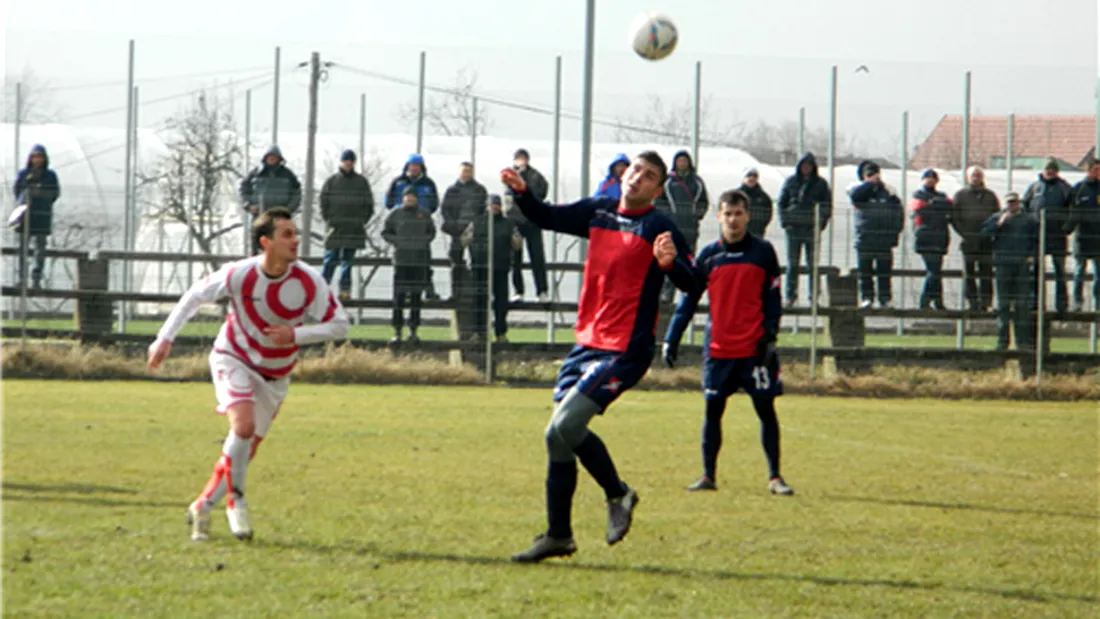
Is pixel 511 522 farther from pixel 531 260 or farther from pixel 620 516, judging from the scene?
pixel 531 260

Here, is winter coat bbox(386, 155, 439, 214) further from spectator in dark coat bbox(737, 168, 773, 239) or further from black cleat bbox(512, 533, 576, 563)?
black cleat bbox(512, 533, 576, 563)

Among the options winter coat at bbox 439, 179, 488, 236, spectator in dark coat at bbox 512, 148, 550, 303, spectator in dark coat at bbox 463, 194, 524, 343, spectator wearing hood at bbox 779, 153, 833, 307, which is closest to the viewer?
winter coat at bbox 439, 179, 488, 236

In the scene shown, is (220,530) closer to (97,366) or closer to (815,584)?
(815,584)

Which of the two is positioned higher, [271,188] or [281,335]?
[271,188]

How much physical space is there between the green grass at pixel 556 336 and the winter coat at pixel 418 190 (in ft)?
5.23

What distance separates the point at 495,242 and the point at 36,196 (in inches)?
220

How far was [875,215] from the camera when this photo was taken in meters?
18.9

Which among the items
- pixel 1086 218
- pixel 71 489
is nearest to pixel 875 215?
pixel 1086 218

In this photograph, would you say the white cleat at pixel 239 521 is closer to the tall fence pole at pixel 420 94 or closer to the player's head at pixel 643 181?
the player's head at pixel 643 181

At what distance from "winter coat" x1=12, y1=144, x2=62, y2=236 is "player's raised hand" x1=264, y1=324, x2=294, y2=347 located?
474 inches

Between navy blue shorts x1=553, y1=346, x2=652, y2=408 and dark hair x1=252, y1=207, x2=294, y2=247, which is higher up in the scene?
dark hair x1=252, y1=207, x2=294, y2=247

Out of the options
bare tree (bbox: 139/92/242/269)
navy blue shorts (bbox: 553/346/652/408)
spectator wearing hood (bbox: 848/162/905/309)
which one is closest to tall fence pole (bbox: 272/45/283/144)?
bare tree (bbox: 139/92/242/269)

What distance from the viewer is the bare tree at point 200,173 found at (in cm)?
2078

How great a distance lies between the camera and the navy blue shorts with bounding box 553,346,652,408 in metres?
6.96
